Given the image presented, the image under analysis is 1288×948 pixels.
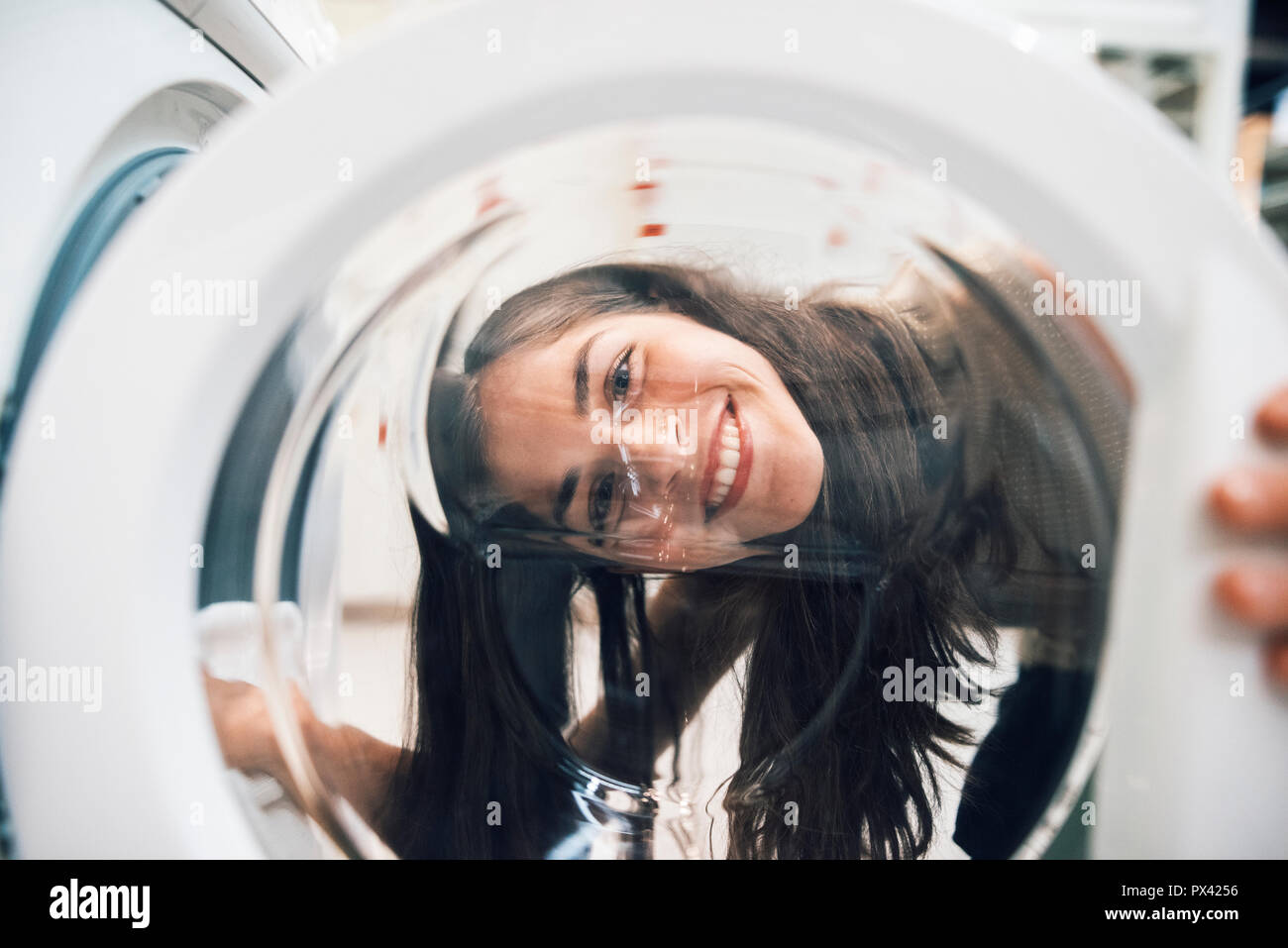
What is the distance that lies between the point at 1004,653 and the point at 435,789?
0.44m

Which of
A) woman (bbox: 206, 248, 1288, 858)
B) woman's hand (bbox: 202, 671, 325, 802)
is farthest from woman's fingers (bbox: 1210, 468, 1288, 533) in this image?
woman's hand (bbox: 202, 671, 325, 802)

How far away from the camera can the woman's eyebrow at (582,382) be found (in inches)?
22.7

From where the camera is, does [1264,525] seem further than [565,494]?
No

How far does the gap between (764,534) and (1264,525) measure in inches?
12.0

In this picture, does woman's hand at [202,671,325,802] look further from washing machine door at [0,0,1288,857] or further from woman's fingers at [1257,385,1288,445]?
woman's fingers at [1257,385,1288,445]

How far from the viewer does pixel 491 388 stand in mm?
609

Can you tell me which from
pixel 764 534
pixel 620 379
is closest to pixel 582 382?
pixel 620 379

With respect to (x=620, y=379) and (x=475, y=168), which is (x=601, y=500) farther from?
(x=475, y=168)

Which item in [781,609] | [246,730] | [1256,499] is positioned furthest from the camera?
[781,609]

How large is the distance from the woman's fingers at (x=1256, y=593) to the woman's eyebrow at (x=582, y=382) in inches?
15.4

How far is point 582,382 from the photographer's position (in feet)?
1.90

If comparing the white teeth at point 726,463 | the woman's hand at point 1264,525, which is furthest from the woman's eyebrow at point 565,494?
the woman's hand at point 1264,525
